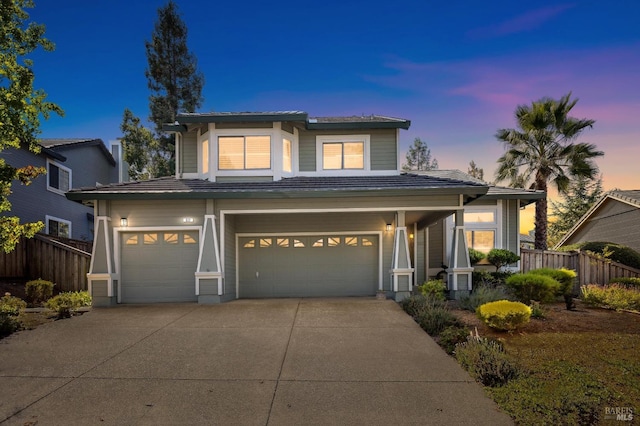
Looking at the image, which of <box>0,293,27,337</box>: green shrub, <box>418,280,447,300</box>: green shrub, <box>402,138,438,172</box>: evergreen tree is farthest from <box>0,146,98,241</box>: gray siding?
<box>402,138,438,172</box>: evergreen tree

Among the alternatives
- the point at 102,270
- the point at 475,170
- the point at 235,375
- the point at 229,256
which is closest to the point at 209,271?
the point at 229,256

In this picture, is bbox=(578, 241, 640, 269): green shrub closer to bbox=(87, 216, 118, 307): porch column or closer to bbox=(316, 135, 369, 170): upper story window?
bbox=(316, 135, 369, 170): upper story window

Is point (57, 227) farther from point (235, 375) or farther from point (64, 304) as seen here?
point (235, 375)

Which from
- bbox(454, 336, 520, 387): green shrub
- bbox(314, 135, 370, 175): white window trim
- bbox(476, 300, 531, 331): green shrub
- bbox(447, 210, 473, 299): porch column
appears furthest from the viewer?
bbox(314, 135, 370, 175): white window trim

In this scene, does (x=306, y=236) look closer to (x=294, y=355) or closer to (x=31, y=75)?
(x=294, y=355)

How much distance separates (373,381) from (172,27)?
2714 centimetres

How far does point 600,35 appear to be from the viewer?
1405cm

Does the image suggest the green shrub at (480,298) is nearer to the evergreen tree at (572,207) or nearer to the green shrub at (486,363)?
the green shrub at (486,363)

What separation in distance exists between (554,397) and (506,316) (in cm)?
276

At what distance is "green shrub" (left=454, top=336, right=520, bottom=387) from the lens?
4.86 metres

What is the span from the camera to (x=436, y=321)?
7676mm

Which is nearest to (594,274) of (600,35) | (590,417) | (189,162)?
(600,35)

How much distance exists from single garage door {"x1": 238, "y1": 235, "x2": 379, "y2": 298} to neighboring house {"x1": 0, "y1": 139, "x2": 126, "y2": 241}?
33.4 ft

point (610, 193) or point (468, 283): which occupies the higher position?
point (610, 193)
